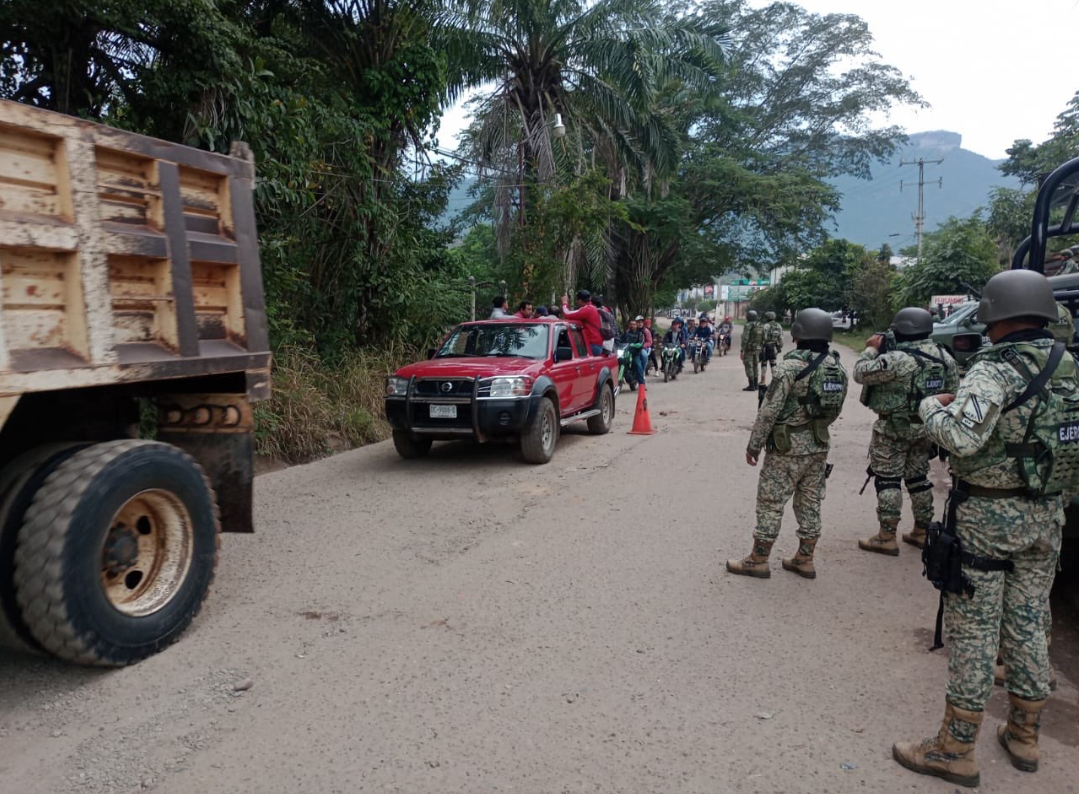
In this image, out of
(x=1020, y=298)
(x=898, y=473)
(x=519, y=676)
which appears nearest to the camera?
(x=1020, y=298)

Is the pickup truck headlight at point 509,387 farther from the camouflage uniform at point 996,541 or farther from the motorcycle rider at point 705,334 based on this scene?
the motorcycle rider at point 705,334

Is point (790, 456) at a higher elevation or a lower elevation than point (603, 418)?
higher

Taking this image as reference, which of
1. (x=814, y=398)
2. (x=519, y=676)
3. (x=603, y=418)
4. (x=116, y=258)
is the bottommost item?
(x=519, y=676)

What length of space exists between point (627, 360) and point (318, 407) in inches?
344

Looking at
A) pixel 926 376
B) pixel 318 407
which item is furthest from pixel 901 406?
pixel 318 407

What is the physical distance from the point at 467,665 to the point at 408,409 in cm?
485

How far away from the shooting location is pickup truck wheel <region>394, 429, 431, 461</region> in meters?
8.93

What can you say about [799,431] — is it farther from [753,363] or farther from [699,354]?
[699,354]

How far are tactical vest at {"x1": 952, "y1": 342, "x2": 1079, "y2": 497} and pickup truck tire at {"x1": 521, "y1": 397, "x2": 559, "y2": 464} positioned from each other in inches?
228

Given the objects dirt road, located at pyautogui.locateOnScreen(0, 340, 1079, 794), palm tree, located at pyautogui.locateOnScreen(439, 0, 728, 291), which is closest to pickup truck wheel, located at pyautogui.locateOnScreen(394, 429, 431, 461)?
dirt road, located at pyautogui.locateOnScreen(0, 340, 1079, 794)

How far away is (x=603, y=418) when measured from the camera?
37.2 feet

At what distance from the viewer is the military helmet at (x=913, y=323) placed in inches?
227

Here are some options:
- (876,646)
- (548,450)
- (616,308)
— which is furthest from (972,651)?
(616,308)

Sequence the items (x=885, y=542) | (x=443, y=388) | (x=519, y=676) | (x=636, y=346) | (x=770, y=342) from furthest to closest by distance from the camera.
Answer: (x=636, y=346)
(x=770, y=342)
(x=443, y=388)
(x=885, y=542)
(x=519, y=676)
